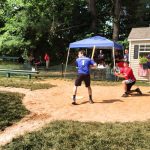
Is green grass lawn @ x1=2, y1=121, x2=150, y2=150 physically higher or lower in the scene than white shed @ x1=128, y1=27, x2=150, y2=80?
lower

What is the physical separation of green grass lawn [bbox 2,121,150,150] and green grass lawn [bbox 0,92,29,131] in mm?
1322

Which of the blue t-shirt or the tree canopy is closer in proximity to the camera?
the blue t-shirt

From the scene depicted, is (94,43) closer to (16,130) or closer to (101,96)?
(101,96)

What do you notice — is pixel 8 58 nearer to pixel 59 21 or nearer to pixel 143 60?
pixel 59 21

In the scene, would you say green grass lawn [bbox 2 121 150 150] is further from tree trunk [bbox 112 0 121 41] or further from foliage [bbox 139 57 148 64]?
tree trunk [bbox 112 0 121 41]

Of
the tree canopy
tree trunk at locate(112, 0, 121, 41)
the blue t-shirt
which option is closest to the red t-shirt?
the blue t-shirt

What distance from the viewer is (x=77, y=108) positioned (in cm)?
1216

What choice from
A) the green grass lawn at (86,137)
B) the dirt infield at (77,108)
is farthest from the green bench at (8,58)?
the green grass lawn at (86,137)

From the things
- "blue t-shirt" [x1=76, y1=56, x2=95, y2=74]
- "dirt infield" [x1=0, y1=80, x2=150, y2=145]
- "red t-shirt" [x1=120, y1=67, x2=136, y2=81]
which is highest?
"blue t-shirt" [x1=76, y1=56, x2=95, y2=74]

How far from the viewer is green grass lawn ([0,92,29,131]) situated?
1045 centimetres

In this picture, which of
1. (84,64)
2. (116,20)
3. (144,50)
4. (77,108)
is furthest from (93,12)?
(77,108)

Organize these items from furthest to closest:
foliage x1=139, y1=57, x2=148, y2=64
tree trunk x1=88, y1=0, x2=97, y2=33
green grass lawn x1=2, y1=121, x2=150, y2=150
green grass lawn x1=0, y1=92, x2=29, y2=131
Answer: tree trunk x1=88, y1=0, x2=97, y2=33
foliage x1=139, y1=57, x2=148, y2=64
green grass lawn x1=0, y1=92, x2=29, y2=131
green grass lawn x1=2, y1=121, x2=150, y2=150

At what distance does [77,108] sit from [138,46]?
12488 millimetres

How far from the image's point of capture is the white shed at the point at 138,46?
76.7 ft
